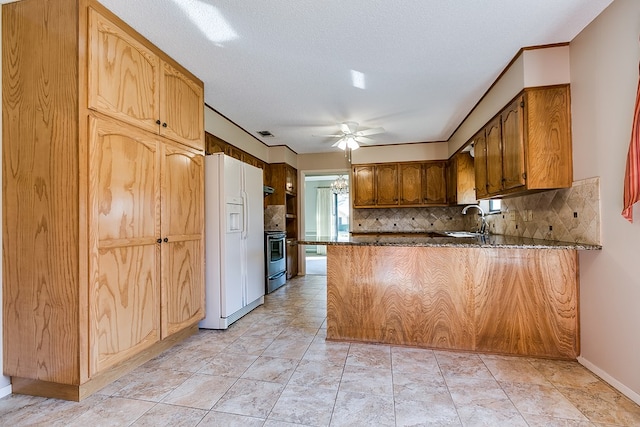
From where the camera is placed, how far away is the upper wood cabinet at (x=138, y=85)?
1.88 metres

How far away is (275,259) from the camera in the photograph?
15.7 feet

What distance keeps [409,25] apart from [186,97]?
1957mm

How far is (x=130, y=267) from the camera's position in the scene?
2.08m

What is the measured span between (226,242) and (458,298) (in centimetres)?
223

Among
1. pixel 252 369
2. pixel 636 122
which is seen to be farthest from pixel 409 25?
pixel 252 369

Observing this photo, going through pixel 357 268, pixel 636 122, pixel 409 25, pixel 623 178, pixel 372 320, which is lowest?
pixel 372 320

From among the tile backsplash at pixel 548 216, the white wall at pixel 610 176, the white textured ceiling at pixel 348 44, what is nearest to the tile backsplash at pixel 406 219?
the tile backsplash at pixel 548 216

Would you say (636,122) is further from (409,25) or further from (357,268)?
(357,268)

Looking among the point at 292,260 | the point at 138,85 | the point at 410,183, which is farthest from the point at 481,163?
the point at 292,260

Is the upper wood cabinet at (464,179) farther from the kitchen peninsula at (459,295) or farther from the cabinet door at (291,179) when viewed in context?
the cabinet door at (291,179)

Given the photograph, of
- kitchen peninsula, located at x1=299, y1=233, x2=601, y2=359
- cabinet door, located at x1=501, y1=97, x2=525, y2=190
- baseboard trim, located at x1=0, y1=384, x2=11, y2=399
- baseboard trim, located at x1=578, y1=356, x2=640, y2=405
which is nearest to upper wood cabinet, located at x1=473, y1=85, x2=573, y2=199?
cabinet door, located at x1=501, y1=97, x2=525, y2=190

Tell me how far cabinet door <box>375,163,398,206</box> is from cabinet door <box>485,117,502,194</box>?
2.14 meters

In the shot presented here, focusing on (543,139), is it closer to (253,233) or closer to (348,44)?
(348,44)

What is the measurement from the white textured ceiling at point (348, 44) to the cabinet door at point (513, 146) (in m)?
0.42
